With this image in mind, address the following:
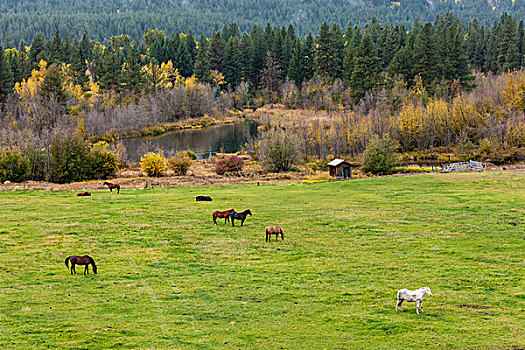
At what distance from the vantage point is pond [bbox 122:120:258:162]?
102 meters

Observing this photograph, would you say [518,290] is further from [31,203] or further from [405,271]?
[31,203]

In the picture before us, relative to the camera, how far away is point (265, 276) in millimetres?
21938

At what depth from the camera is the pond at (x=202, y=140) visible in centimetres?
10229

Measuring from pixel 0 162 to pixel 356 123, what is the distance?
193 feet

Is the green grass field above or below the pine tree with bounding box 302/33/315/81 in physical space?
below

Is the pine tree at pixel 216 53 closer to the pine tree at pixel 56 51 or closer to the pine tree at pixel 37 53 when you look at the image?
the pine tree at pixel 56 51

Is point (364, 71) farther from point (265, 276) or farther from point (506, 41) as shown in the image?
point (265, 276)

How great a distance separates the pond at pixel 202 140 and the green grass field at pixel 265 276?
58.5 metres

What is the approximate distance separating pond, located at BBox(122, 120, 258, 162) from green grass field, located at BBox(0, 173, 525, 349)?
192ft

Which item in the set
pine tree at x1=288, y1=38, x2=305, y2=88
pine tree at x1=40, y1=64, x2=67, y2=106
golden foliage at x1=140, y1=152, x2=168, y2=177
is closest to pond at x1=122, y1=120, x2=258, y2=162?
golden foliage at x1=140, y1=152, x2=168, y2=177

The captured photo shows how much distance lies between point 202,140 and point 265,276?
9890cm

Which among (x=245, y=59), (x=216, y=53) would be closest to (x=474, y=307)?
(x=245, y=59)

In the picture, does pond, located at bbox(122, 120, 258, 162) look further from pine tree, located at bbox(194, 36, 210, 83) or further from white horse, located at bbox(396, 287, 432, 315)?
white horse, located at bbox(396, 287, 432, 315)

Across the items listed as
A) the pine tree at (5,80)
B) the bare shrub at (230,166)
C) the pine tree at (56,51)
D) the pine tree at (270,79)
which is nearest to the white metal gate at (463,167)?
the bare shrub at (230,166)
